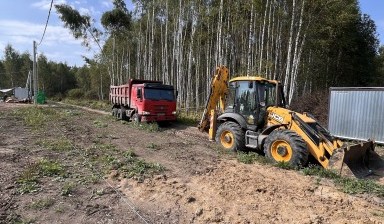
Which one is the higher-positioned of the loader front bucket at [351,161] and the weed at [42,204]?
the loader front bucket at [351,161]

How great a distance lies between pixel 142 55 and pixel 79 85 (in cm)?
3481

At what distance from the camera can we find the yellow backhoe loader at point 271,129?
7734 mm

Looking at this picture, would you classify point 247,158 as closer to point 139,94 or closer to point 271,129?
point 271,129

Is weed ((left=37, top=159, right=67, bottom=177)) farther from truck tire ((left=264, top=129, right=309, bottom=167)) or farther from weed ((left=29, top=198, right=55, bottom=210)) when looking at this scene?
truck tire ((left=264, top=129, right=309, bottom=167))

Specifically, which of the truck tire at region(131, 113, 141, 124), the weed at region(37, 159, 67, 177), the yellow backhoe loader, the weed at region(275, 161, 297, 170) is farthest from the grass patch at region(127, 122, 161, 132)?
the weed at region(275, 161, 297, 170)

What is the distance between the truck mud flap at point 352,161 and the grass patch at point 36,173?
17.8ft

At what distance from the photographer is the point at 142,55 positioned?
116ft

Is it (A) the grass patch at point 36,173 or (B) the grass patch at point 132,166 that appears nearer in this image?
(A) the grass patch at point 36,173

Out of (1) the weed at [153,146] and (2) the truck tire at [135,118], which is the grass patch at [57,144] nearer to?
(1) the weed at [153,146]

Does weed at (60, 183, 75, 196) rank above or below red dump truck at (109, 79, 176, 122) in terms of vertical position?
below

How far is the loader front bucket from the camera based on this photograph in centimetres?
727

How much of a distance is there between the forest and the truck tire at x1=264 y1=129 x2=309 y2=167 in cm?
848

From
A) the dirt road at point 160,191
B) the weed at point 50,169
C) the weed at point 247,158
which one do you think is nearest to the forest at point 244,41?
the weed at point 247,158

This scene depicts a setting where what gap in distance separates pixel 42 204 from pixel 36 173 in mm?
1703
